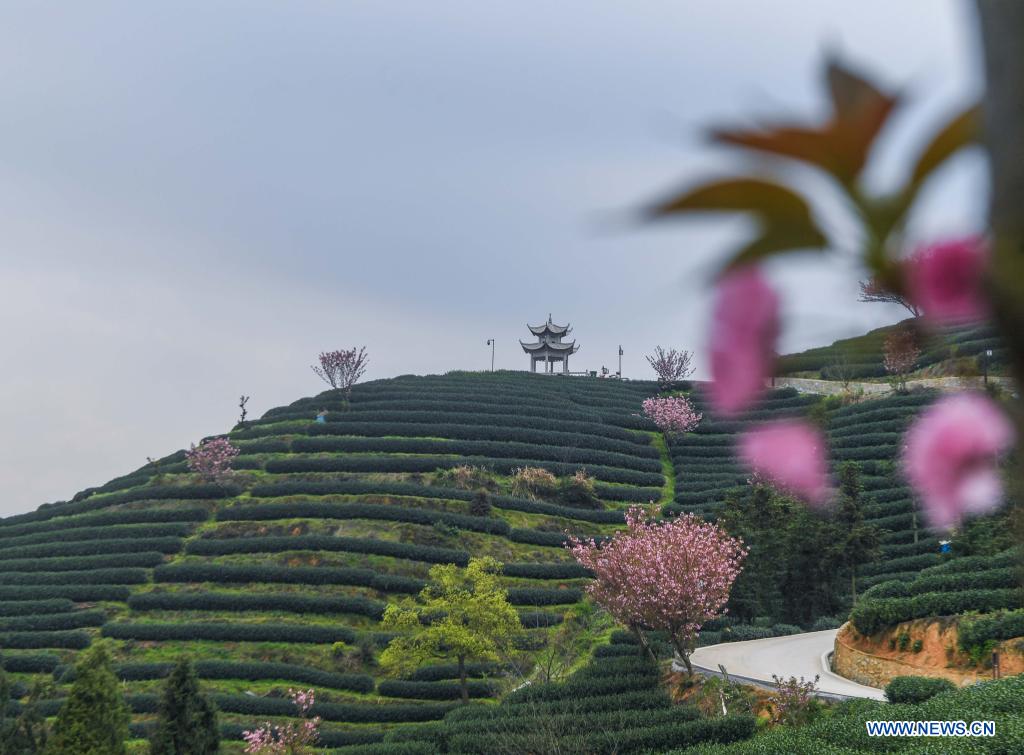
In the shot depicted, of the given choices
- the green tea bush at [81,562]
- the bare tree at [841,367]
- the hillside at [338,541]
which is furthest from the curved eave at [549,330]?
the bare tree at [841,367]

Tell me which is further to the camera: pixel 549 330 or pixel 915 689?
pixel 549 330

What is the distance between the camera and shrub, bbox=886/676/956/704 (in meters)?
14.3

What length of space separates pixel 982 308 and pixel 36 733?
2386 centimetres

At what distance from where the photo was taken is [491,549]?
33344 mm

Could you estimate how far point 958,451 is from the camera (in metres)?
0.71

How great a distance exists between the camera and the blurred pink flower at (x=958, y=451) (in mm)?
704

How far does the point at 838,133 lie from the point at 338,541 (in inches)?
1299

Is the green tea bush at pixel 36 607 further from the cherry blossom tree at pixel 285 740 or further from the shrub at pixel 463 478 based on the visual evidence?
the shrub at pixel 463 478

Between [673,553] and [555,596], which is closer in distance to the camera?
[673,553]

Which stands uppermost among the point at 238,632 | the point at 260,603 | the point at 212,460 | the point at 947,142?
the point at 212,460

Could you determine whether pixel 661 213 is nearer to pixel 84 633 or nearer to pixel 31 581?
pixel 84 633

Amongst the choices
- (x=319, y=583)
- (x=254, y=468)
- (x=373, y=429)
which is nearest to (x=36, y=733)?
(x=319, y=583)

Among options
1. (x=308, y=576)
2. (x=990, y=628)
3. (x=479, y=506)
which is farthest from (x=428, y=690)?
(x=990, y=628)

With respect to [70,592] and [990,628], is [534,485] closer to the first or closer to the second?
[70,592]
